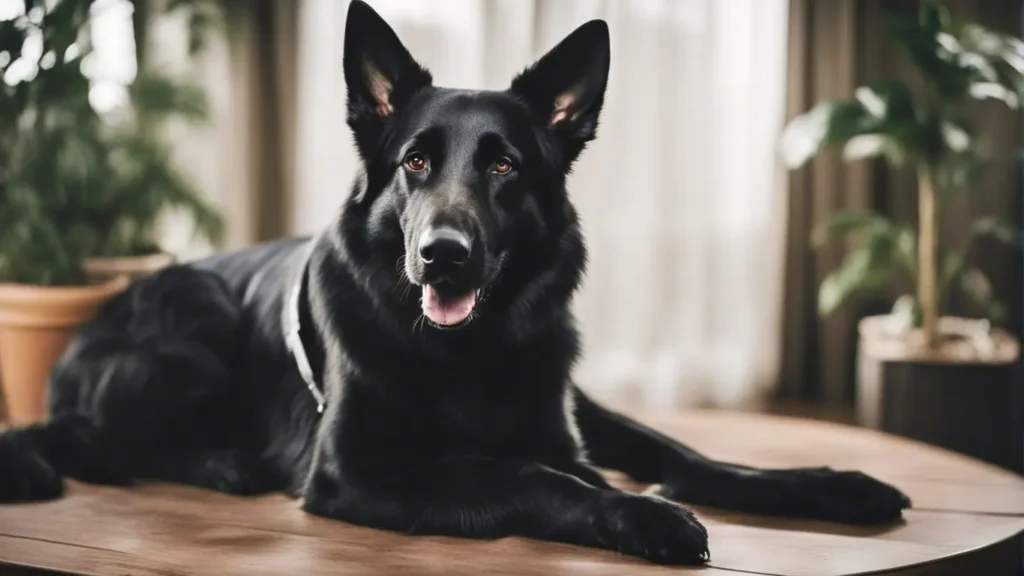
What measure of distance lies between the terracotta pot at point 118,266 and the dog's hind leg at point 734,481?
1.29m

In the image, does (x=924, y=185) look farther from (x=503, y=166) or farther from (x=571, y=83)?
(x=503, y=166)

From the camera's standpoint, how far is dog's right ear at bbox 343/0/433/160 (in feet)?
5.41

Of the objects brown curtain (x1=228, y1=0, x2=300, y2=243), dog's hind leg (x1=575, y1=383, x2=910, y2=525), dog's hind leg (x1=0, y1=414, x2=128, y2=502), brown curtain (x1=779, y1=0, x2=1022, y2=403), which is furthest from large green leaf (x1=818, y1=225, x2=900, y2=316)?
dog's hind leg (x1=0, y1=414, x2=128, y2=502)

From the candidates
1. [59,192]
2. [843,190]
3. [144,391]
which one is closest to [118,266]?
[59,192]

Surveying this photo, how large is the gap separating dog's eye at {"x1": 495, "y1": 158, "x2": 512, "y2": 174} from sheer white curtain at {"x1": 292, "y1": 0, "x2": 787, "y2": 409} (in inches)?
89.4

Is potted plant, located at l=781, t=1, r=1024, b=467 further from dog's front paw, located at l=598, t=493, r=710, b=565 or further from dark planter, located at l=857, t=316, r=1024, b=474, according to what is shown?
dog's front paw, located at l=598, t=493, r=710, b=565

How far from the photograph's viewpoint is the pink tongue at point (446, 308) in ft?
4.98

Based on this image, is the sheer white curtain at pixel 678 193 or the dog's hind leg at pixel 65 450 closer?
the dog's hind leg at pixel 65 450

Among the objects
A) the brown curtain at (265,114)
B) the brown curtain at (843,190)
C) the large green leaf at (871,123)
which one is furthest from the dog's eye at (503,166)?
the brown curtain at (843,190)

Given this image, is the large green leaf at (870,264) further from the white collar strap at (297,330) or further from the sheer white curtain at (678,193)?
the white collar strap at (297,330)

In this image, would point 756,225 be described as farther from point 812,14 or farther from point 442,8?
point 442,8

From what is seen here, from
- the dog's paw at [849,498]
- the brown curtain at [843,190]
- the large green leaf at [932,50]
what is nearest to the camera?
the dog's paw at [849,498]

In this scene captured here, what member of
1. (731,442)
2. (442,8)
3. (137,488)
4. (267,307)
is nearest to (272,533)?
(137,488)

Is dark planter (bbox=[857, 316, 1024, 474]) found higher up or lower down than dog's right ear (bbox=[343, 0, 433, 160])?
lower down
